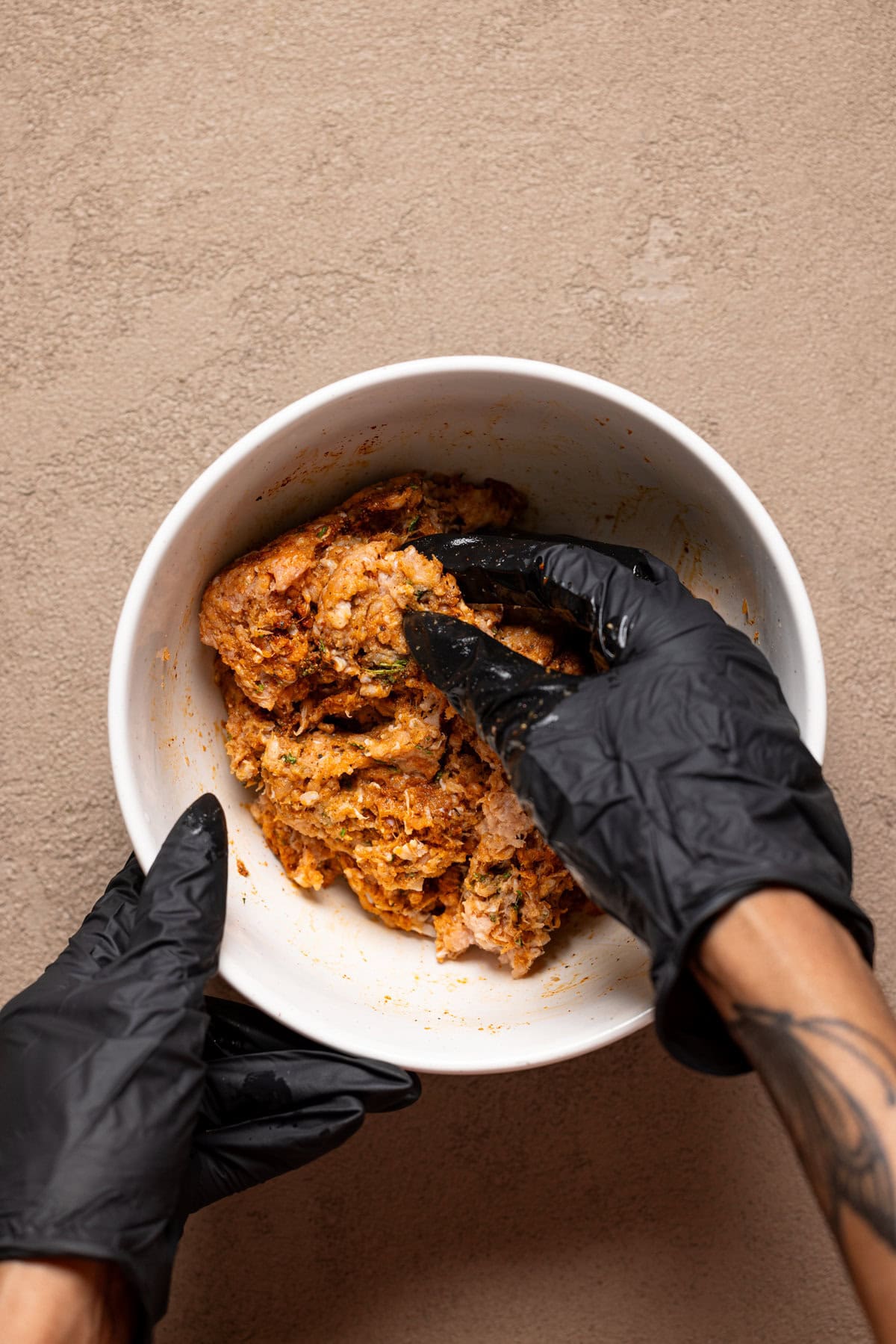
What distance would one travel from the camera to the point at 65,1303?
1.08 metres

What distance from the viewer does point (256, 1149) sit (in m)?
1.32

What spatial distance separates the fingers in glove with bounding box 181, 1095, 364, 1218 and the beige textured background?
0.99 ft

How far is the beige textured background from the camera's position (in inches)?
62.1

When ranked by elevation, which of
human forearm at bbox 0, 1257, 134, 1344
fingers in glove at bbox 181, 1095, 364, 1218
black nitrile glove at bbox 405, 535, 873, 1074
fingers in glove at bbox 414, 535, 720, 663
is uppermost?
fingers in glove at bbox 414, 535, 720, 663

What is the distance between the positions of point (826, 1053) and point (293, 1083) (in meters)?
0.70

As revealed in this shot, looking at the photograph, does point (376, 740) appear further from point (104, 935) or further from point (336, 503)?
point (104, 935)

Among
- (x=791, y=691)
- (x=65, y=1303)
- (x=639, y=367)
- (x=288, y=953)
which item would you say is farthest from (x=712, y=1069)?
(x=639, y=367)

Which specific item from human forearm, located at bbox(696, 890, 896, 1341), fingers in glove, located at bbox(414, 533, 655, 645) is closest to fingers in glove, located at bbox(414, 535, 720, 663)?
fingers in glove, located at bbox(414, 533, 655, 645)

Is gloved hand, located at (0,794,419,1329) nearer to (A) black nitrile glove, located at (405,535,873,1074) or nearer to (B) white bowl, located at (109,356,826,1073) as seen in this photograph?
(B) white bowl, located at (109,356,826,1073)

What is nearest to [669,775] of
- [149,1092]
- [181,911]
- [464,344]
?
[181,911]

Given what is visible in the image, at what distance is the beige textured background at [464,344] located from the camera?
158cm

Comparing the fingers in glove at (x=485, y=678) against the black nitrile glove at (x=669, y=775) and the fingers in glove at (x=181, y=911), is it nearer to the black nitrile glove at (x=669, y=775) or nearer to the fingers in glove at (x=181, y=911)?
the black nitrile glove at (x=669, y=775)

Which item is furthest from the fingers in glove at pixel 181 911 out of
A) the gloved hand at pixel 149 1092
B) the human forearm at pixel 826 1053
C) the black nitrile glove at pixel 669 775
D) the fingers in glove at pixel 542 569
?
the human forearm at pixel 826 1053

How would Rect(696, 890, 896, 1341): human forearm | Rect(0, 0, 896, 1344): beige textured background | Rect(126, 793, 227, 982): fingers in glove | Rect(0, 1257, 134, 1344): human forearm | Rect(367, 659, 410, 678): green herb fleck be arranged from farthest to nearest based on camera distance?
Rect(0, 0, 896, 1344): beige textured background → Rect(367, 659, 410, 678): green herb fleck → Rect(126, 793, 227, 982): fingers in glove → Rect(0, 1257, 134, 1344): human forearm → Rect(696, 890, 896, 1341): human forearm
